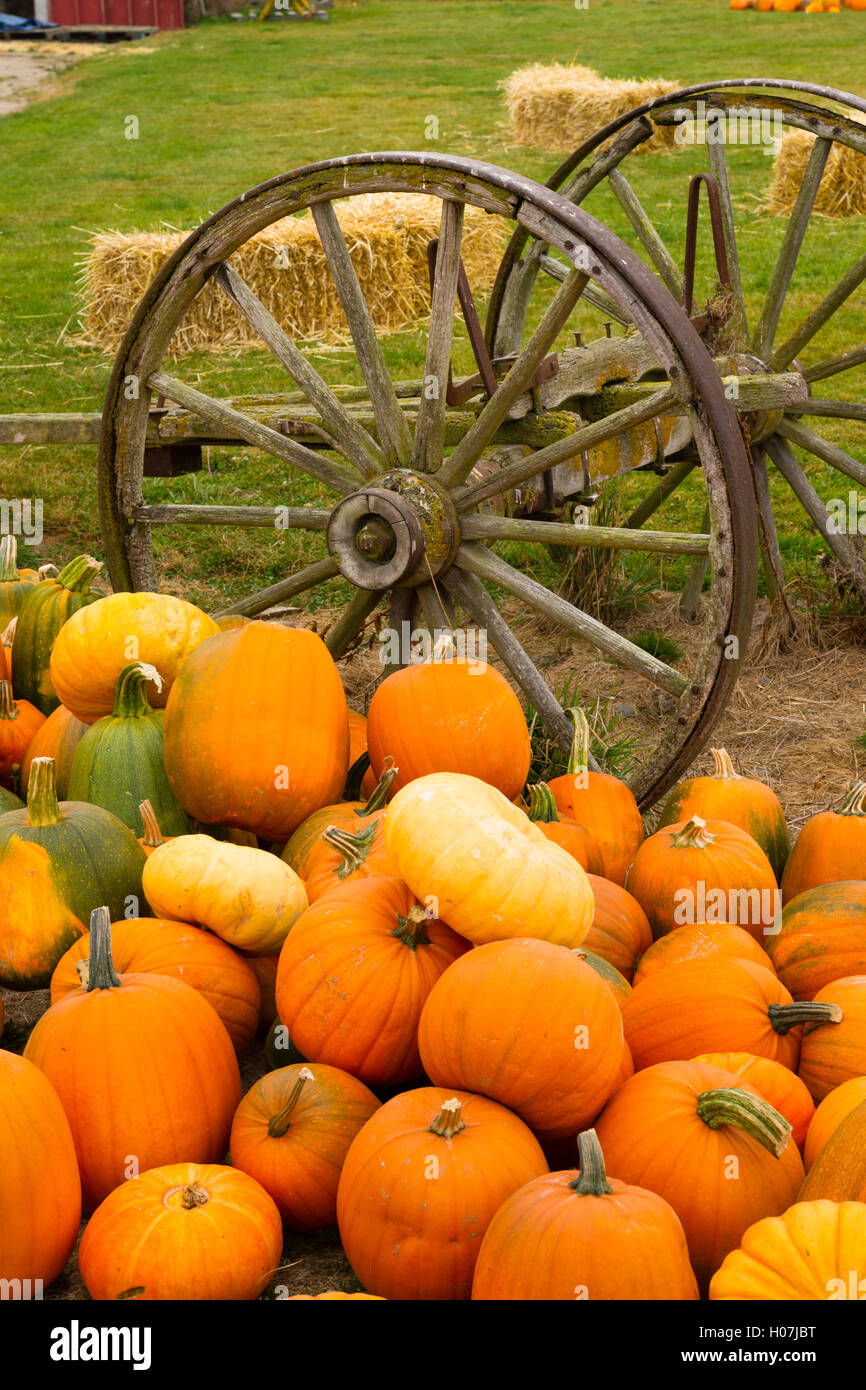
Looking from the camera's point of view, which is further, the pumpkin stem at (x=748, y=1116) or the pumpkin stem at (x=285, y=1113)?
the pumpkin stem at (x=285, y=1113)

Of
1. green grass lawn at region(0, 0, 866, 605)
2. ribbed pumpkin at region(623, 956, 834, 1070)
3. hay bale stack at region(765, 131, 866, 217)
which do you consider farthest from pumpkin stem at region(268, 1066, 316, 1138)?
hay bale stack at region(765, 131, 866, 217)

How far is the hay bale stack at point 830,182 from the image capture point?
11.5 metres

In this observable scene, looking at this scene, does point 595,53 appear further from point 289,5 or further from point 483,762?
point 483,762

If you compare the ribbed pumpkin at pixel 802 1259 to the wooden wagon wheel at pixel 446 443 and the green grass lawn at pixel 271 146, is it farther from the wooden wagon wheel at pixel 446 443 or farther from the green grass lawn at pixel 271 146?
the green grass lawn at pixel 271 146

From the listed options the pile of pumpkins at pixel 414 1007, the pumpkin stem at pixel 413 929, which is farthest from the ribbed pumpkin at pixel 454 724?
the pumpkin stem at pixel 413 929

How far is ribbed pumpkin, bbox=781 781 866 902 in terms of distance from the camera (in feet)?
9.08

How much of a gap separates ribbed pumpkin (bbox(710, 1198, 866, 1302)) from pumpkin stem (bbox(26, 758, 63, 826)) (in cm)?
149

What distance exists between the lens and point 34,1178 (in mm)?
1914

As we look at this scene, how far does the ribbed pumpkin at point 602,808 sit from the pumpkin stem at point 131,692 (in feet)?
2.98

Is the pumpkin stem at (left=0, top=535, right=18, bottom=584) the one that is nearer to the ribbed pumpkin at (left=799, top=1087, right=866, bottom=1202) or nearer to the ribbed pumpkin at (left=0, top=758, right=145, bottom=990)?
the ribbed pumpkin at (left=0, top=758, right=145, bottom=990)

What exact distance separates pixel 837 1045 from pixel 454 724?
0.98 meters

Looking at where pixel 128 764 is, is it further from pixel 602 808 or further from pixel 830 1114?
pixel 830 1114

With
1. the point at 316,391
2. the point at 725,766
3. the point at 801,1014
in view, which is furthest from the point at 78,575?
the point at 801,1014
